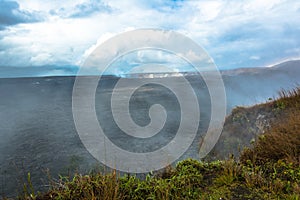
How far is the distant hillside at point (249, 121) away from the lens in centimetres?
1064

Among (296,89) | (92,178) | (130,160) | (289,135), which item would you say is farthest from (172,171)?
(130,160)

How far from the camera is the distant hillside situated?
10.6 meters

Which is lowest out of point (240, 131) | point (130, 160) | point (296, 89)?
point (130, 160)

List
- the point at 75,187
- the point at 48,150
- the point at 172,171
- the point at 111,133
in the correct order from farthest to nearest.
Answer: the point at 111,133 → the point at 48,150 → the point at 172,171 → the point at 75,187

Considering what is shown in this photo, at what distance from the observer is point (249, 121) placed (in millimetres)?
14039

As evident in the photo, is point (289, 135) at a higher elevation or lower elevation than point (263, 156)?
higher

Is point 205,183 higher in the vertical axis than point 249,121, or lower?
lower

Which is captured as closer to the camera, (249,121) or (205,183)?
(205,183)

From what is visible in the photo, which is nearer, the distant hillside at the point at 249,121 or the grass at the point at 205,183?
the grass at the point at 205,183

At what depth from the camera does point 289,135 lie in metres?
5.61

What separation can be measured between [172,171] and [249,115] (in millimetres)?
11041

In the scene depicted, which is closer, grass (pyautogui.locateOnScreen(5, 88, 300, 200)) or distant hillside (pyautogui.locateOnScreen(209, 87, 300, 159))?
grass (pyautogui.locateOnScreen(5, 88, 300, 200))

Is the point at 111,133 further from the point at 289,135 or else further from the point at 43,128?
the point at 289,135

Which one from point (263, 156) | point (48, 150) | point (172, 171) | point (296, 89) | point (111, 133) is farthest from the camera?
point (111, 133)
